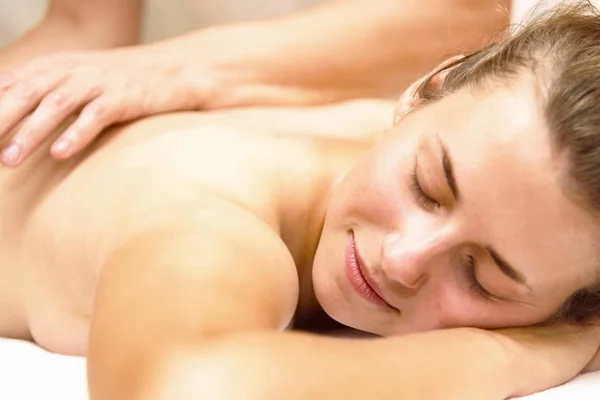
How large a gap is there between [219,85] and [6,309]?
1.18 feet

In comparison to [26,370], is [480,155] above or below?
above

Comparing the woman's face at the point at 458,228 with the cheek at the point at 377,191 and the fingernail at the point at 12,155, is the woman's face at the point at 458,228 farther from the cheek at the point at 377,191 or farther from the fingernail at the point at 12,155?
the fingernail at the point at 12,155

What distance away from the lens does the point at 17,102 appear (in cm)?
89

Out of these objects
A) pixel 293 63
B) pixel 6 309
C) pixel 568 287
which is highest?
pixel 293 63

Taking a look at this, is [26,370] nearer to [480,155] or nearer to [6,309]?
[6,309]

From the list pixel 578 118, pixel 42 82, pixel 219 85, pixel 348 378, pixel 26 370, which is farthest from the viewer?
pixel 219 85

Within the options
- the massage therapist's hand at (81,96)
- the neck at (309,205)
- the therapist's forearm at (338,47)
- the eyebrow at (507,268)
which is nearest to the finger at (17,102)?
the massage therapist's hand at (81,96)

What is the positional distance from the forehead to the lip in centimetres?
11

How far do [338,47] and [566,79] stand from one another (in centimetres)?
45

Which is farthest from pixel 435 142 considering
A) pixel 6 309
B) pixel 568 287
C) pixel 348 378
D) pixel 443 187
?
pixel 6 309

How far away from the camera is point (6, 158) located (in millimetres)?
868

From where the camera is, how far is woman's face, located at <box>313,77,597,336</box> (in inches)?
25.8

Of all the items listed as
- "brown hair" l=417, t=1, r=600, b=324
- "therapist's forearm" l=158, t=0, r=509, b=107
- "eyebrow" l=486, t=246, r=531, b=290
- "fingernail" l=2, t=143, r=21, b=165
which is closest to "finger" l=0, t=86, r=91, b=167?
"fingernail" l=2, t=143, r=21, b=165

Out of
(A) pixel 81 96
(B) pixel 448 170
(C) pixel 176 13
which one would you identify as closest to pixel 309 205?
(B) pixel 448 170
